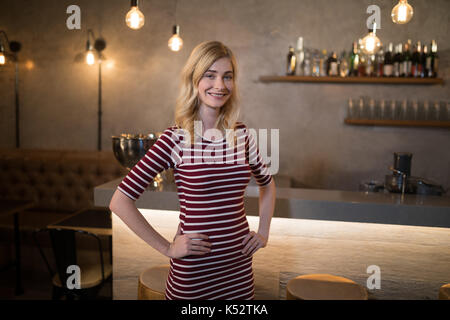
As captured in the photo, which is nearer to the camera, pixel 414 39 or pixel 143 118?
pixel 414 39

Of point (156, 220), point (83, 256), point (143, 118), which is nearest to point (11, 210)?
point (83, 256)

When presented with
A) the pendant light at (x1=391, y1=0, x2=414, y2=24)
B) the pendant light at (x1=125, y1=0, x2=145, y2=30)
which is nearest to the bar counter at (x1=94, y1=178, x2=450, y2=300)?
the pendant light at (x1=391, y1=0, x2=414, y2=24)

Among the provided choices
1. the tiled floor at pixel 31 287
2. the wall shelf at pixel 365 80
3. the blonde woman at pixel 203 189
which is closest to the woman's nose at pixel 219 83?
the blonde woman at pixel 203 189

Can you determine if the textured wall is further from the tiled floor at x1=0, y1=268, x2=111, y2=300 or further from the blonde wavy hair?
the blonde wavy hair

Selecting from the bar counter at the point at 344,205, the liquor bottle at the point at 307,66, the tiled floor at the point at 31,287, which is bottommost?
the tiled floor at the point at 31,287

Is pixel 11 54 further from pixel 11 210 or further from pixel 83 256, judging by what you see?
pixel 83 256

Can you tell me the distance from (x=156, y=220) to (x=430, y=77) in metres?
3.02

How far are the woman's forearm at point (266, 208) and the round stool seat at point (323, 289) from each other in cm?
28

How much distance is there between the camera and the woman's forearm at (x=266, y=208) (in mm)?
1522

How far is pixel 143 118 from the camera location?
4082mm

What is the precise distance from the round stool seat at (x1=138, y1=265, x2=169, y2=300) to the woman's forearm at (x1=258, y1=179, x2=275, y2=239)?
0.49 metres

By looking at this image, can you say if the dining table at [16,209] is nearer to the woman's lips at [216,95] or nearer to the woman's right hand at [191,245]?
the woman's right hand at [191,245]

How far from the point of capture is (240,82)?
12.7 feet

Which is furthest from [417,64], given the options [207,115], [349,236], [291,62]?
[207,115]
